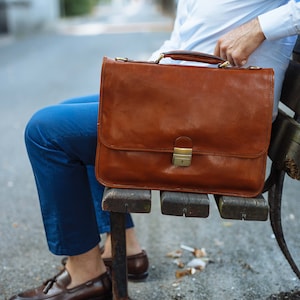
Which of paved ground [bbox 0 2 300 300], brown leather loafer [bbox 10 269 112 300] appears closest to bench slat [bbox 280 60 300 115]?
paved ground [bbox 0 2 300 300]

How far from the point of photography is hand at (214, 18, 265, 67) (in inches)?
63.9

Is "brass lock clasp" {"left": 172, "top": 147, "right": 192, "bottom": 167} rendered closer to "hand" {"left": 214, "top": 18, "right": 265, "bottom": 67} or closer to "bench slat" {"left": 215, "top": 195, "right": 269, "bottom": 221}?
"bench slat" {"left": 215, "top": 195, "right": 269, "bottom": 221}

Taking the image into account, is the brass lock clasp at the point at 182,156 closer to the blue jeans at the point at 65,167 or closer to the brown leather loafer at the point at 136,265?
the blue jeans at the point at 65,167

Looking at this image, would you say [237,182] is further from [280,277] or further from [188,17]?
[280,277]

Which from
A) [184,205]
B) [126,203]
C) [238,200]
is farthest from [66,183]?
[238,200]

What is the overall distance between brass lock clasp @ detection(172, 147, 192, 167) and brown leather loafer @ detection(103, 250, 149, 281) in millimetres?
786

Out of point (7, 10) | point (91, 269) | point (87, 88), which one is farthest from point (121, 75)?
point (7, 10)

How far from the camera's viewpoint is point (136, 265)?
2.17 meters

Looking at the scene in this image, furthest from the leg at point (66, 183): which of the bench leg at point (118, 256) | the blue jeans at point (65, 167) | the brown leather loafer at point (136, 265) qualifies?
the brown leather loafer at point (136, 265)

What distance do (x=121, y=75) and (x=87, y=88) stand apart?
5.30m

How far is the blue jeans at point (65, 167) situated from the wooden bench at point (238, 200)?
6.6 inches

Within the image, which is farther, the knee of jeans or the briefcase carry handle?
the knee of jeans

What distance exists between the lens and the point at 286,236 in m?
2.66

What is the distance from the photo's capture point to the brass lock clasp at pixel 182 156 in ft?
5.00
